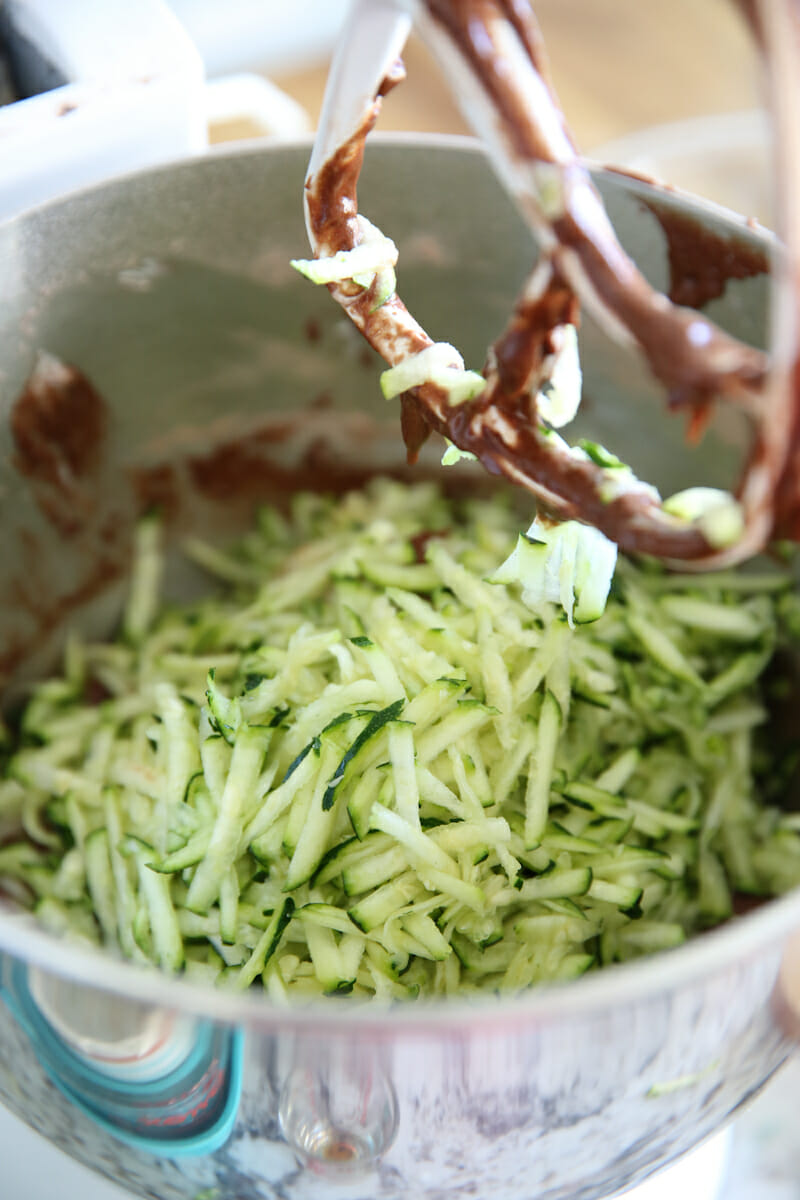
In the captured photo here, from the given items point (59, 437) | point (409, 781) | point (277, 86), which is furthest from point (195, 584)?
point (277, 86)

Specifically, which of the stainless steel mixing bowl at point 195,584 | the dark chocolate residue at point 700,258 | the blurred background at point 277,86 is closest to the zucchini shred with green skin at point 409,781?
the stainless steel mixing bowl at point 195,584

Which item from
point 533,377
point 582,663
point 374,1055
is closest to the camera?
point 374,1055

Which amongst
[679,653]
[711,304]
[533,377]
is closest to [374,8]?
[533,377]

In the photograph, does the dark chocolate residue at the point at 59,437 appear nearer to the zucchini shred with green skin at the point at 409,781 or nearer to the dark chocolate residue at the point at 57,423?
the dark chocolate residue at the point at 57,423

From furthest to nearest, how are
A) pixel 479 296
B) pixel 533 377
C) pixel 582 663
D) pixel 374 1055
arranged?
pixel 479 296 < pixel 582 663 < pixel 533 377 < pixel 374 1055

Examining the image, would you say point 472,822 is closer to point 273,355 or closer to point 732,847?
point 732,847

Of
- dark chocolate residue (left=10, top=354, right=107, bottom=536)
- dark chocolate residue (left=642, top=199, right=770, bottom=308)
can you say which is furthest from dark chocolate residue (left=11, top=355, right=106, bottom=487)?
dark chocolate residue (left=642, top=199, right=770, bottom=308)
